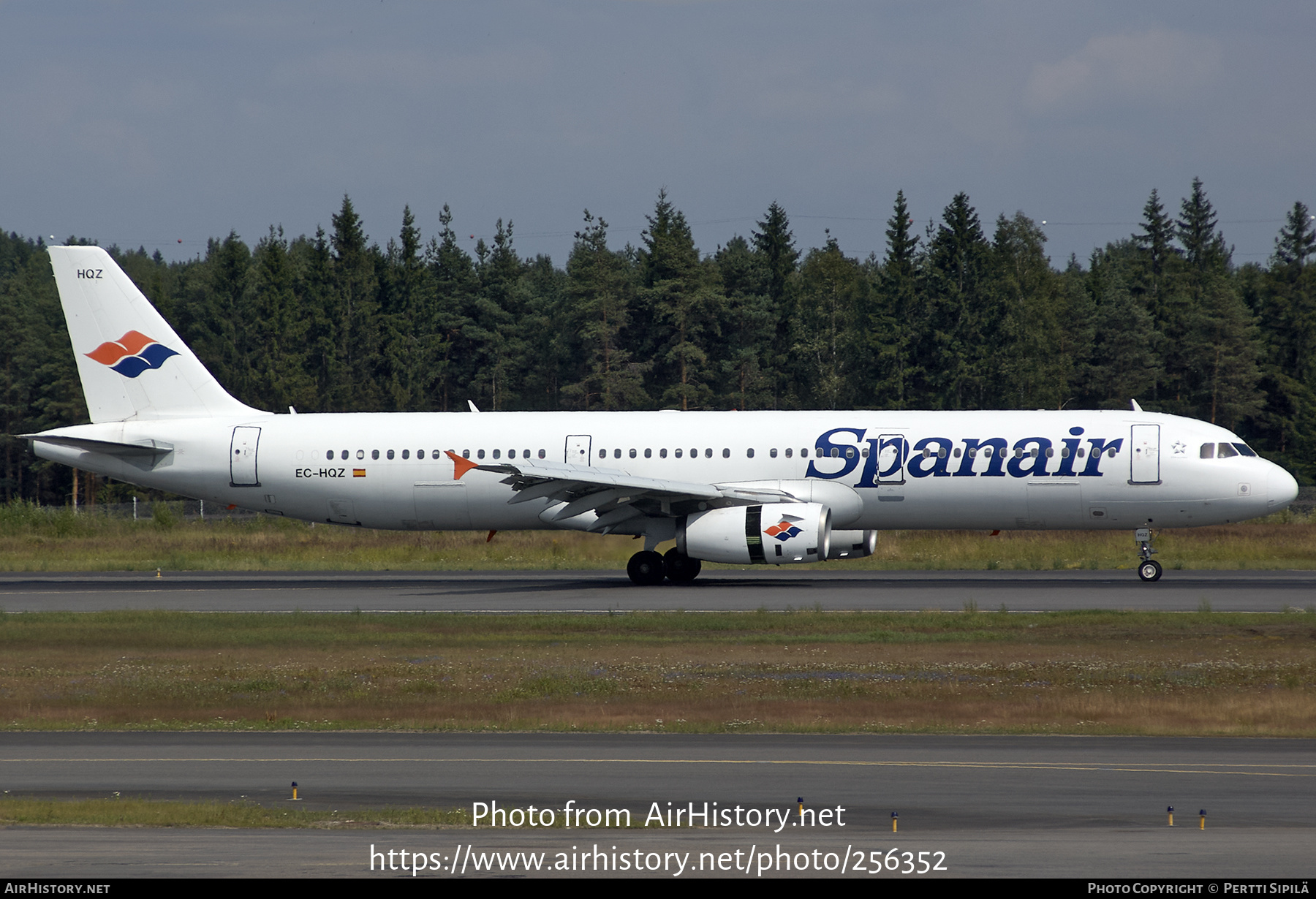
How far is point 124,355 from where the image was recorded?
133 feet

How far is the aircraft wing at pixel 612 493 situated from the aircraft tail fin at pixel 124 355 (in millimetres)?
8971

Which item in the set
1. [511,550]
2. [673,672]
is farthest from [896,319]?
[673,672]

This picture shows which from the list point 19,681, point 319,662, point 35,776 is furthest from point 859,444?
point 35,776

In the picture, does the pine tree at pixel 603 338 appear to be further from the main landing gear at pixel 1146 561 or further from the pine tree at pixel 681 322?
the main landing gear at pixel 1146 561

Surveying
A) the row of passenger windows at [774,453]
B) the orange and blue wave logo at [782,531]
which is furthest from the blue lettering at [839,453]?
the orange and blue wave logo at [782,531]

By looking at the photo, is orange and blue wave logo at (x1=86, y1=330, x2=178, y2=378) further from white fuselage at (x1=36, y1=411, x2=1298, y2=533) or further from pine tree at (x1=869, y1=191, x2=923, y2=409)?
pine tree at (x1=869, y1=191, x2=923, y2=409)

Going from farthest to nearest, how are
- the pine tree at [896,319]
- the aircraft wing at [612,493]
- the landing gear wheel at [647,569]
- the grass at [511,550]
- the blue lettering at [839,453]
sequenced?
the pine tree at [896,319] < the grass at [511,550] < the landing gear wheel at [647,569] < the blue lettering at [839,453] < the aircraft wing at [612,493]

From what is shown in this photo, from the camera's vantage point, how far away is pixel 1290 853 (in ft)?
36.2

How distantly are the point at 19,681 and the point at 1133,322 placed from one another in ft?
295

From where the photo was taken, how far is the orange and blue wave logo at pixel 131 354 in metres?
40.6

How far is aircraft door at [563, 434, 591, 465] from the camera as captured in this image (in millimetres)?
37969

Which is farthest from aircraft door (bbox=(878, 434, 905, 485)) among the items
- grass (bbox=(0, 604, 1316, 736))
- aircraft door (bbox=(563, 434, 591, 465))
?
aircraft door (bbox=(563, 434, 591, 465))

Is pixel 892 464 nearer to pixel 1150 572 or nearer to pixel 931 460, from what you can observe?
pixel 931 460

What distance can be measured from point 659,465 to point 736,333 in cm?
6768
